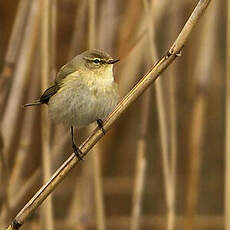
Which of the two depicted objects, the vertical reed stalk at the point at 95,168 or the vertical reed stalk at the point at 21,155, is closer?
the vertical reed stalk at the point at 95,168

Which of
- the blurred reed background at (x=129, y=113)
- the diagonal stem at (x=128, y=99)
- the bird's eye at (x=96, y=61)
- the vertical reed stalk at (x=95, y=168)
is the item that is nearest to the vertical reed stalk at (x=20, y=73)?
the blurred reed background at (x=129, y=113)

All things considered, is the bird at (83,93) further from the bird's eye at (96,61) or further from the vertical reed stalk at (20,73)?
the vertical reed stalk at (20,73)

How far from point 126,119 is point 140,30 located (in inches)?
32.8

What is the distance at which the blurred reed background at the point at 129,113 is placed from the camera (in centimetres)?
180

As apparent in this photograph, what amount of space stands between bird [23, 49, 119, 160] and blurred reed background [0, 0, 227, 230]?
0.06m

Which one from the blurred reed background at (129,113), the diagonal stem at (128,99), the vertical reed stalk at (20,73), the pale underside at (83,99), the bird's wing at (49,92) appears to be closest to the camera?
the diagonal stem at (128,99)

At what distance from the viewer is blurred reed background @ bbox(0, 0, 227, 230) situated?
5.91 ft

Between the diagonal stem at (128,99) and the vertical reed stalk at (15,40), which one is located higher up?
the vertical reed stalk at (15,40)

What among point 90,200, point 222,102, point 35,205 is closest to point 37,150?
point 90,200

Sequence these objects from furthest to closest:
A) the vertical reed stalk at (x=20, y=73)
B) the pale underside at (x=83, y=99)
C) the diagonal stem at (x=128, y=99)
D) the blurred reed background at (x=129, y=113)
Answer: the vertical reed stalk at (x=20, y=73) < the blurred reed background at (x=129, y=113) < the pale underside at (x=83, y=99) < the diagonal stem at (x=128, y=99)

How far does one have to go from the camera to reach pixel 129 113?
2863 millimetres

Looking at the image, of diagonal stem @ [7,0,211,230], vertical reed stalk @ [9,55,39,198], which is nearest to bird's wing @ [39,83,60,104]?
vertical reed stalk @ [9,55,39,198]

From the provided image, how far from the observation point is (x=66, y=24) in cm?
327

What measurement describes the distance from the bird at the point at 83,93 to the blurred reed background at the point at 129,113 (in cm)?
6
